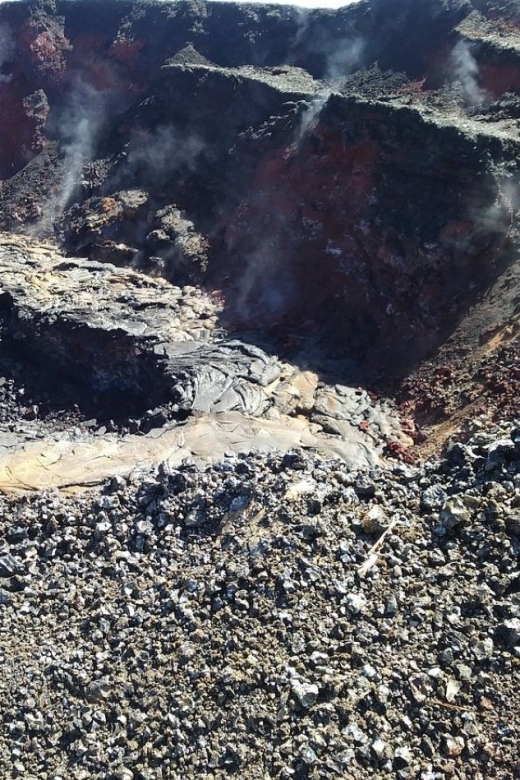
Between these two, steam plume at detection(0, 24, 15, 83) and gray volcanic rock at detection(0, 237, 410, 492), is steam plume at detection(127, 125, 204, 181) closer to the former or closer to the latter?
gray volcanic rock at detection(0, 237, 410, 492)

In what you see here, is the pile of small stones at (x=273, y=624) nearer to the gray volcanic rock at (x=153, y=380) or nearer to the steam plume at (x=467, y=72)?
the gray volcanic rock at (x=153, y=380)

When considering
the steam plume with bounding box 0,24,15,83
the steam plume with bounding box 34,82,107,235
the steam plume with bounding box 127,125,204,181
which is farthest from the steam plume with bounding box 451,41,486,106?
A: the steam plume with bounding box 0,24,15,83

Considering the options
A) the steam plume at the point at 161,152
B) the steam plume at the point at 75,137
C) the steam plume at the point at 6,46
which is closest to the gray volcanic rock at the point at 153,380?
the steam plume at the point at 75,137

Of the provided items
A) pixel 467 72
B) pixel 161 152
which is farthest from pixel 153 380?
pixel 467 72

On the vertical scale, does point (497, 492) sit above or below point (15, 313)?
above

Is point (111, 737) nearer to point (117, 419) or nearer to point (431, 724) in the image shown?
point (431, 724)

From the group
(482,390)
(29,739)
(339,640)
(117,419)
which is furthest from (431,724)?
(117,419)

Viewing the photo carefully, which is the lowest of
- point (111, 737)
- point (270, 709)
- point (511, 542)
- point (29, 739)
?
point (29, 739)
